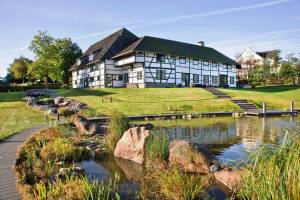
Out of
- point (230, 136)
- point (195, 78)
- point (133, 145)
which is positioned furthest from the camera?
point (195, 78)

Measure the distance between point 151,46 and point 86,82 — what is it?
15338mm

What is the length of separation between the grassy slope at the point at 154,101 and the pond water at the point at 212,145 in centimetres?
878

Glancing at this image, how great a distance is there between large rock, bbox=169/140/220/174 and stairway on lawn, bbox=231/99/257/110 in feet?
74.2

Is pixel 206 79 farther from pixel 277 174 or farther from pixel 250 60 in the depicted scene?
pixel 277 174

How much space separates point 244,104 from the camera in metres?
32.3

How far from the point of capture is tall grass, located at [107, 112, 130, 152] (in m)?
13.0

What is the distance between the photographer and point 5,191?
272 inches

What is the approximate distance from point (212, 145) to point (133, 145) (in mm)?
4390

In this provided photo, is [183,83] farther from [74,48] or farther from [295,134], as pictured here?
[295,134]

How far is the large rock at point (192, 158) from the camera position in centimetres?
951

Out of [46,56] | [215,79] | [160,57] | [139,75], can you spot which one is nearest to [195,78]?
[215,79]

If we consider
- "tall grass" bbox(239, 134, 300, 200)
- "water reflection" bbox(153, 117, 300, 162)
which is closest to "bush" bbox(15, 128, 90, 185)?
"water reflection" bbox(153, 117, 300, 162)

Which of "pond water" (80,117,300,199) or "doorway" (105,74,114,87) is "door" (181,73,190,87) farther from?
"pond water" (80,117,300,199)

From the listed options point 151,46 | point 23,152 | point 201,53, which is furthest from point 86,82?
point 23,152
